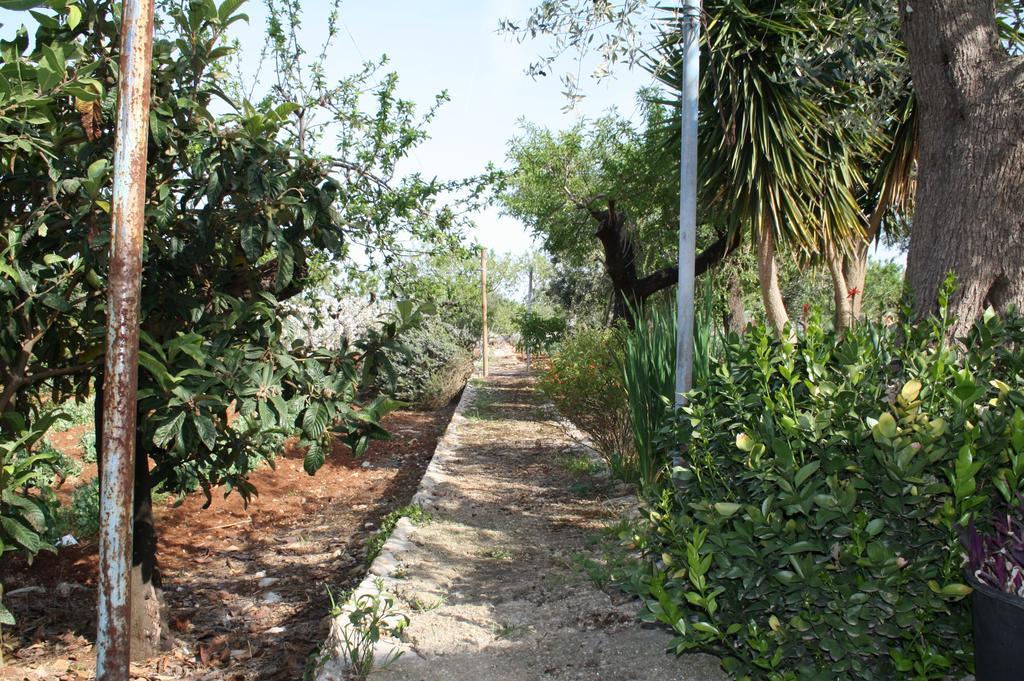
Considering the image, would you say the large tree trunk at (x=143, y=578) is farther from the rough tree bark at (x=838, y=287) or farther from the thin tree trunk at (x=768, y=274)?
the rough tree bark at (x=838, y=287)

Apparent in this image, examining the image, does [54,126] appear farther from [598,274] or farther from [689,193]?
[598,274]

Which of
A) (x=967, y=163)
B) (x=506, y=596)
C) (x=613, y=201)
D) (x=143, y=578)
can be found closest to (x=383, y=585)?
(x=506, y=596)

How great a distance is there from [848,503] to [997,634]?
49 centimetres

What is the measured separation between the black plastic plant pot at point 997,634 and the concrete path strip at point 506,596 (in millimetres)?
1266

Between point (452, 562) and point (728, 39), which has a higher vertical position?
point (728, 39)

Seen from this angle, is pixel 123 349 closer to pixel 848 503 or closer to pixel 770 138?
pixel 848 503

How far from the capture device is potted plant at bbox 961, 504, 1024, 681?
6.48ft

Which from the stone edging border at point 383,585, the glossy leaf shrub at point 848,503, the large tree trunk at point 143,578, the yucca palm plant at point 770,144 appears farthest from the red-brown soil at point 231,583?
the yucca palm plant at point 770,144

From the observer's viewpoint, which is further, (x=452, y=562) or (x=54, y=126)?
(x=452, y=562)

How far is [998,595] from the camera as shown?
6.61 ft

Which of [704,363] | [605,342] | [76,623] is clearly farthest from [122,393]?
[605,342]

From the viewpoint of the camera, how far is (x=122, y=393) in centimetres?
230

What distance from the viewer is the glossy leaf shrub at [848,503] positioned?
229 cm

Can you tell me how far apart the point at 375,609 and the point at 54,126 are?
2.51 metres
